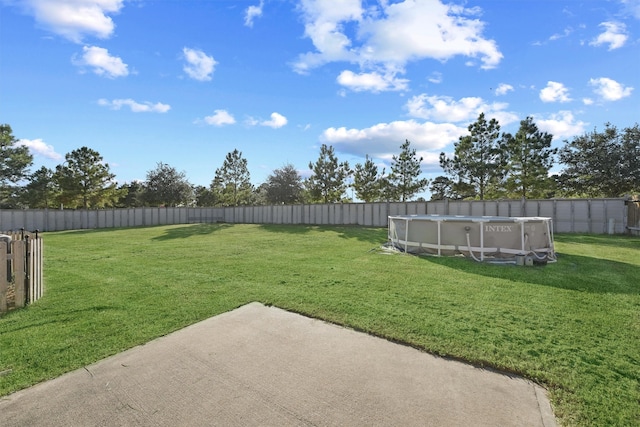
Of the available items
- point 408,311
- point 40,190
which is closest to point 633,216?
point 408,311

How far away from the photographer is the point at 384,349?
3207 mm

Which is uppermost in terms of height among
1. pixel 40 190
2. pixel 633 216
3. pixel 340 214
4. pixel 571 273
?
pixel 40 190

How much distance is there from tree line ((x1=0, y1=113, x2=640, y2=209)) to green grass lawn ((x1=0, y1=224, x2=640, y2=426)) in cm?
1734

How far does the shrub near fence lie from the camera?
52.4ft

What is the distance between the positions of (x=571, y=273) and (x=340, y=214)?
58.3ft

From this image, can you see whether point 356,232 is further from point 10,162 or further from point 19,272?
point 10,162

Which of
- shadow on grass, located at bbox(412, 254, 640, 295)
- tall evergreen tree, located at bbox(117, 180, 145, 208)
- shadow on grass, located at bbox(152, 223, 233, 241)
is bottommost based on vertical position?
shadow on grass, located at bbox(412, 254, 640, 295)

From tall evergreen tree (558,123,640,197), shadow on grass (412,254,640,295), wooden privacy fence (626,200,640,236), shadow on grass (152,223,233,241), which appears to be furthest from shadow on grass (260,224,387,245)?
tall evergreen tree (558,123,640,197)

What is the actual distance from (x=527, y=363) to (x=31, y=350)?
16.0 ft

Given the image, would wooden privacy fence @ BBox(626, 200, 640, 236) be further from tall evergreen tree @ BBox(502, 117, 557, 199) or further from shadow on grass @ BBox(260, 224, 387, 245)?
shadow on grass @ BBox(260, 224, 387, 245)

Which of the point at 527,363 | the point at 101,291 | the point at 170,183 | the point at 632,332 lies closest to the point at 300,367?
the point at 527,363

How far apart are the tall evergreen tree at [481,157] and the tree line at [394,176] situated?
69mm

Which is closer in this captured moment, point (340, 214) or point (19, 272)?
point (19, 272)

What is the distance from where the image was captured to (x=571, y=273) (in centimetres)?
662
